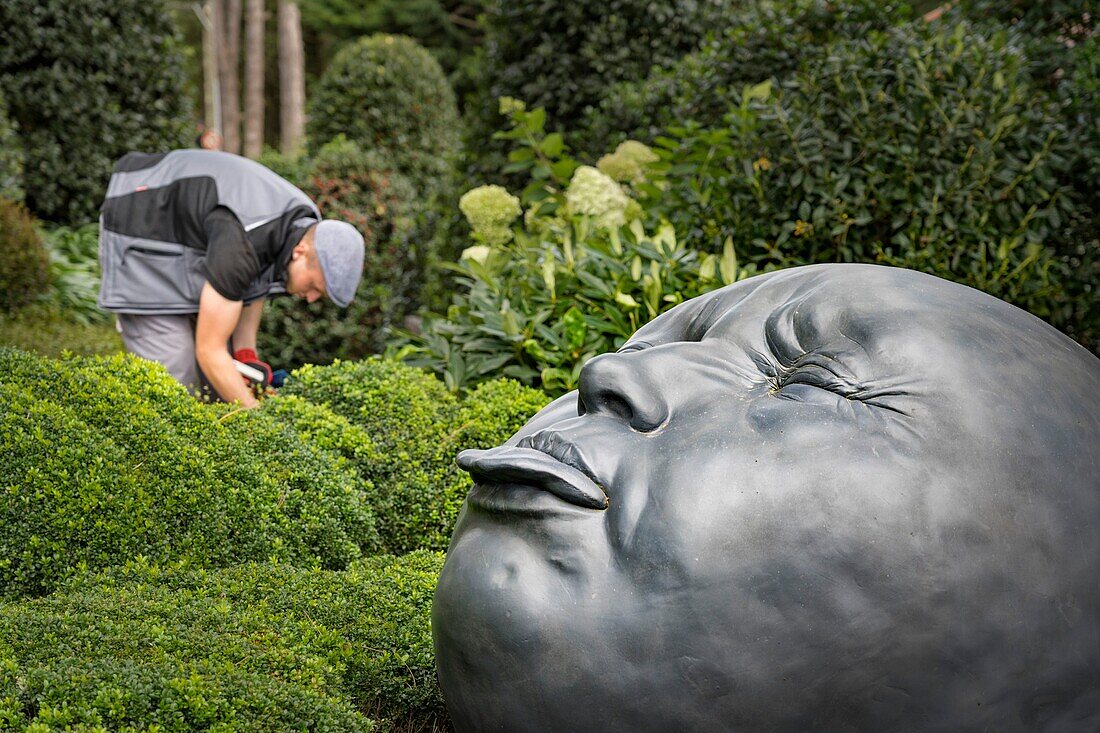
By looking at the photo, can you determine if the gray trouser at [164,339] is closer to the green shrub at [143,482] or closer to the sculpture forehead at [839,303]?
the green shrub at [143,482]

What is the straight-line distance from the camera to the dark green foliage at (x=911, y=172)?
4250 millimetres

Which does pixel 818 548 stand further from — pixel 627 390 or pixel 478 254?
pixel 478 254

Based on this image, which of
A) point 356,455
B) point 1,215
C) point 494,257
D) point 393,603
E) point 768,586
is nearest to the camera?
point 768,586

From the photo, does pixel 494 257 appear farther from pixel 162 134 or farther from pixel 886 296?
pixel 162 134

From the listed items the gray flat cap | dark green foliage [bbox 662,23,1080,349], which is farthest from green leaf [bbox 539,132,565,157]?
the gray flat cap

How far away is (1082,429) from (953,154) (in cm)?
302

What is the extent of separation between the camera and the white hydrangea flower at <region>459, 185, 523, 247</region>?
516 cm

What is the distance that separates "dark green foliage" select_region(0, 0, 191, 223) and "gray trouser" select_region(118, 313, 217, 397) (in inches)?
203

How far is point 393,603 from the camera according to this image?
8.34 ft

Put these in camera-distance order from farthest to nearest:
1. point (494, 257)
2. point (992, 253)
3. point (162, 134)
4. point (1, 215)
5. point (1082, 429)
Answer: point (162, 134) < point (1, 215) < point (494, 257) < point (992, 253) < point (1082, 429)

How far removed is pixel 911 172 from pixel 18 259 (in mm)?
6280

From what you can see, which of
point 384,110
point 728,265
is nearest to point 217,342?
point 728,265

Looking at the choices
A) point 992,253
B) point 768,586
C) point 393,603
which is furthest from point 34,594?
point 992,253

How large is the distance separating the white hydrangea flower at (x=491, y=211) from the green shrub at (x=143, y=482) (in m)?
2.22
